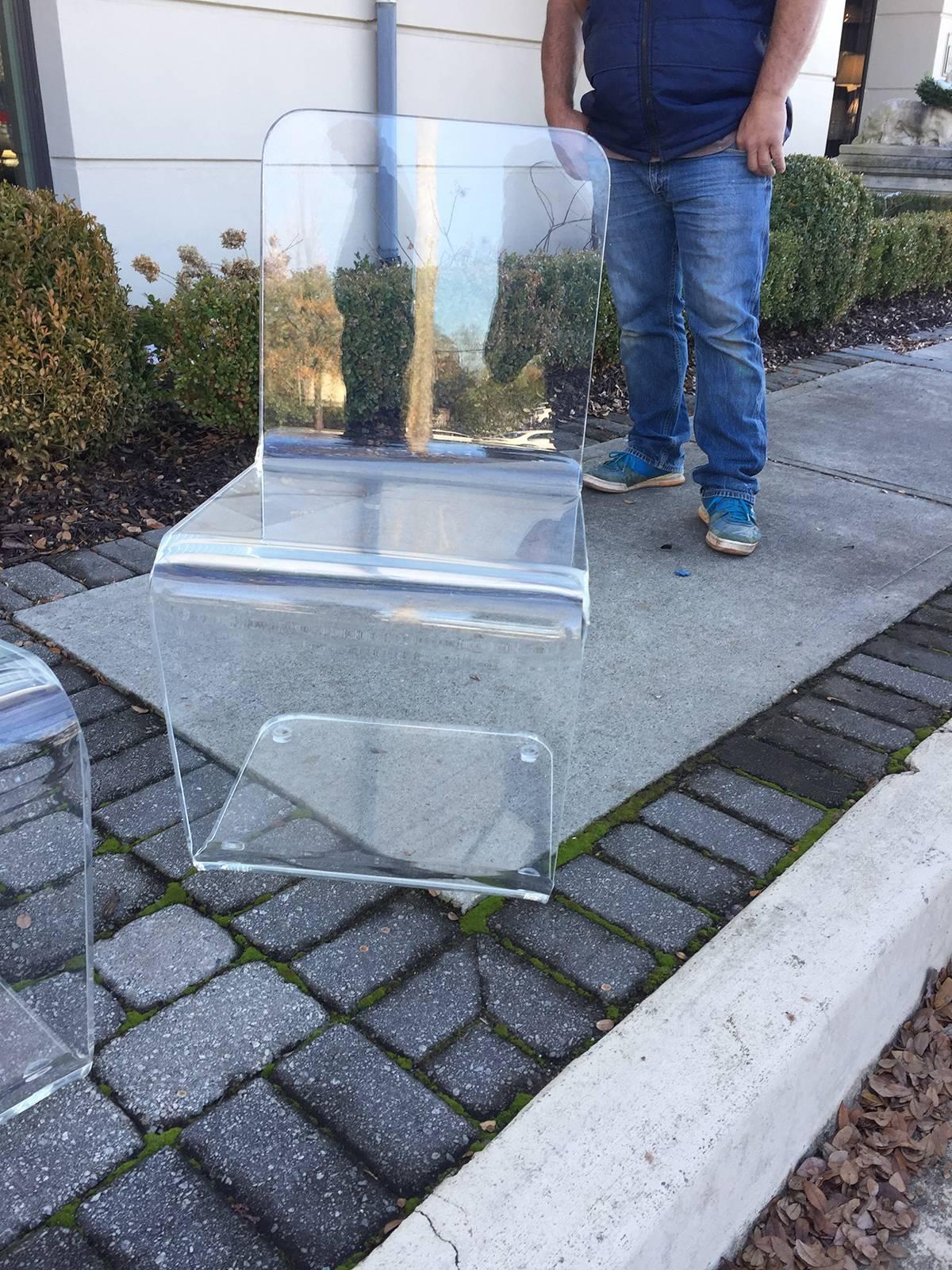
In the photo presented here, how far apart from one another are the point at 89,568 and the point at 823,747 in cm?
203

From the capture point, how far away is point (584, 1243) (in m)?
1.18

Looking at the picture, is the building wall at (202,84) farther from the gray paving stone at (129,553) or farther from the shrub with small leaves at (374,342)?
the shrub with small leaves at (374,342)

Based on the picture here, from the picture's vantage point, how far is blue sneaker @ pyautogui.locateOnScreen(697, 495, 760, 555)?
315 cm

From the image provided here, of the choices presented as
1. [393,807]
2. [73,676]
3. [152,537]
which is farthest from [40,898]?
[152,537]

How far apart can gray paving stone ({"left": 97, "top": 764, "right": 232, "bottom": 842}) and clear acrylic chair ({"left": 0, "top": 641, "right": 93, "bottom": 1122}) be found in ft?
0.41

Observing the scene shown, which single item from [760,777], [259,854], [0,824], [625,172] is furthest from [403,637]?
[625,172]

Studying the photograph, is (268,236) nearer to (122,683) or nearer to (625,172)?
(122,683)

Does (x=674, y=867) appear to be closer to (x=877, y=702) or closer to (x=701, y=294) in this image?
(x=877, y=702)

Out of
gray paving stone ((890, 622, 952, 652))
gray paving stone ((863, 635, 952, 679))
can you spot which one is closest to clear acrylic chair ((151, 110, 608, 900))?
gray paving stone ((863, 635, 952, 679))

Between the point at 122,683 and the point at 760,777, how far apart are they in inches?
55.5

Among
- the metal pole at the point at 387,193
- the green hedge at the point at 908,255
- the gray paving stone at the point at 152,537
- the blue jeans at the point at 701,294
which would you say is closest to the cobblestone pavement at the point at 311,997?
the gray paving stone at the point at 152,537

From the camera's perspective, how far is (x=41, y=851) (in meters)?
1.83

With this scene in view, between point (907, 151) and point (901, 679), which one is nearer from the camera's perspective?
point (901, 679)

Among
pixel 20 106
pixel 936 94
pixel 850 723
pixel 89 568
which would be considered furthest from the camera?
pixel 936 94
